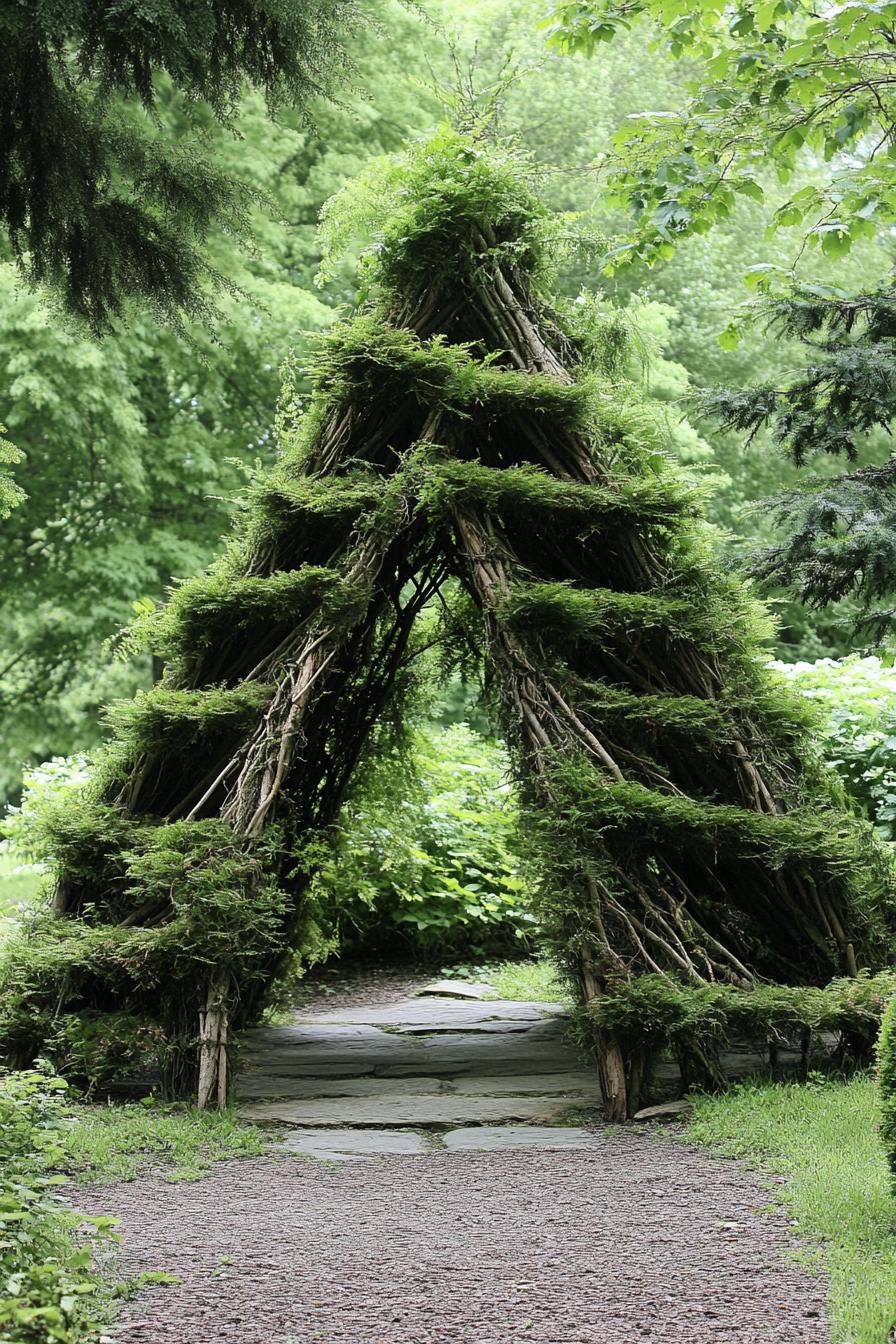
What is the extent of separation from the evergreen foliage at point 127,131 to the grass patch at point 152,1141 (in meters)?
3.19

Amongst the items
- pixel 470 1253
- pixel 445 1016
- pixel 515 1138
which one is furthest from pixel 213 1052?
pixel 445 1016

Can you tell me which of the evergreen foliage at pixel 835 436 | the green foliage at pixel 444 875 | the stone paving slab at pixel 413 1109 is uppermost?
the evergreen foliage at pixel 835 436

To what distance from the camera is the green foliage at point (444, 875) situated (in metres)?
9.28

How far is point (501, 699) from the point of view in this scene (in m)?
5.94

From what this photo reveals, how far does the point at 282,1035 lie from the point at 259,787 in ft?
7.23

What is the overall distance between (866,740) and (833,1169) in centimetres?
585

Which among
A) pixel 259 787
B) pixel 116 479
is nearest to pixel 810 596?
pixel 259 787

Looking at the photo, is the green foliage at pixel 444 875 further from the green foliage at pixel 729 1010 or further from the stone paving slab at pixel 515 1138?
the green foliage at pixel 729 1010

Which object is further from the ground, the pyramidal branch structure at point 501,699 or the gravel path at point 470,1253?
the pyramidal branch structure at point 501,699

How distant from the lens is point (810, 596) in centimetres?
747

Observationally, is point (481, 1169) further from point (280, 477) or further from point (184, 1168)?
point (280, 477)

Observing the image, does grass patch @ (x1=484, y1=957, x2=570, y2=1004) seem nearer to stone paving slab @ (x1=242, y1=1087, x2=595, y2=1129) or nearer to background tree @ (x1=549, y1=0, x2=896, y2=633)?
stone paving slab @ (x1=242, y1=1087, x2=595, y2=1129)

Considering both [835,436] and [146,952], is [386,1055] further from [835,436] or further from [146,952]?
[835,436]

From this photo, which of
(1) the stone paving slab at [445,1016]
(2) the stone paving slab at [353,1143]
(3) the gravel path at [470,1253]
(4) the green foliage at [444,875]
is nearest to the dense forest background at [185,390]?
(4) the green foliage at [444,875]
